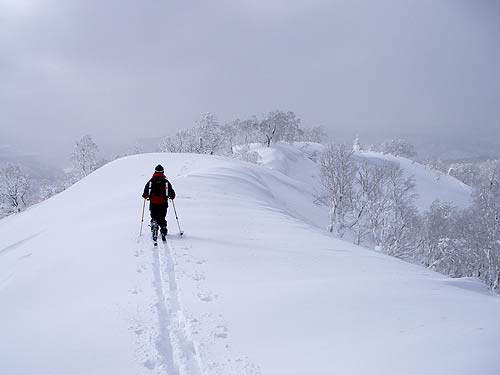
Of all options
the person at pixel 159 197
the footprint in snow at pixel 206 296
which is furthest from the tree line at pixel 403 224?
the footprint in snow at pixel 206 296

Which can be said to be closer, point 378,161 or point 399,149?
point 378,161

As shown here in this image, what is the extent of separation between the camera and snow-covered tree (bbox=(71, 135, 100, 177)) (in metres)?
68.1

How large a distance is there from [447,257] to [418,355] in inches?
1125

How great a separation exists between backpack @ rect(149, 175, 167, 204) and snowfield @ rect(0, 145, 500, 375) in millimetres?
1555

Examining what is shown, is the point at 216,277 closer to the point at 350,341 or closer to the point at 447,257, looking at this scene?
the point at 350,341

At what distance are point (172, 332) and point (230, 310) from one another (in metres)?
1.22

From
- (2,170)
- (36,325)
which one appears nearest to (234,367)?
(36,325)

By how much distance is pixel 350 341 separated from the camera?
17.9 feet

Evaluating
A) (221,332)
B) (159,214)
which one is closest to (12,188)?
(159,214)

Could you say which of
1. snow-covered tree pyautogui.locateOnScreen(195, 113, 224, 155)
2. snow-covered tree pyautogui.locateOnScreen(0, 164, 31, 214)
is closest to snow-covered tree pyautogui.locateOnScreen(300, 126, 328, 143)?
snow-covered tree pyautogui.locateOnScreen(195, 113, 224, 155)

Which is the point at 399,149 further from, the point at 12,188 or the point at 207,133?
the point at 12,188

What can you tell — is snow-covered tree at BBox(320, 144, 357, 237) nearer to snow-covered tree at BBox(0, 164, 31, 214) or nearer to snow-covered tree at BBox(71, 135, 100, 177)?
snow-covered tree at BBox(0, 164, 31, 214)

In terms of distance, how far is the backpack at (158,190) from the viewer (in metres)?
12.0

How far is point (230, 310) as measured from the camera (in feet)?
21.7
